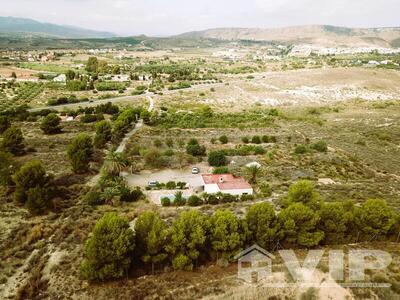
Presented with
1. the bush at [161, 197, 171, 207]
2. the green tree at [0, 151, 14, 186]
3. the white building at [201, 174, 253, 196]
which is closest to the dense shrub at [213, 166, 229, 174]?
the white building at [201, 174, 253, 196]

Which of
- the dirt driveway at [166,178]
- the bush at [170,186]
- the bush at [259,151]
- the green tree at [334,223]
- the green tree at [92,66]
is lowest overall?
the dirt driveway at [166,178]

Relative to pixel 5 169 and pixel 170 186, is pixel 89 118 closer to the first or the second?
pixel 5 169

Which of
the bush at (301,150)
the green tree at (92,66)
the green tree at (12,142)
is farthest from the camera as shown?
the green tree at (92,66)

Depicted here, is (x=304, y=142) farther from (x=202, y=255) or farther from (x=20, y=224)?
(x=20, y=224)

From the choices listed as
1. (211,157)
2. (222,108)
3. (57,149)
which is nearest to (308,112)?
(222,108)

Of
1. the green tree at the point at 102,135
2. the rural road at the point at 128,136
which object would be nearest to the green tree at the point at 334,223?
the rural road at the point at 128,136

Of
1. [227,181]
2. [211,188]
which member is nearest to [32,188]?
[211,188]

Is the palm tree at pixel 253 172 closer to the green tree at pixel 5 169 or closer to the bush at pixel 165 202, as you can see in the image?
the bush at pixel 165 202

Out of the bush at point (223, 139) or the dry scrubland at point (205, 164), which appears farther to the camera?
the bush at point (223, 139)
